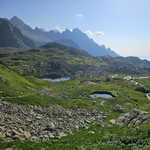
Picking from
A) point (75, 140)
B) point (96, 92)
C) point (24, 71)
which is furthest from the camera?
point (24, 71)

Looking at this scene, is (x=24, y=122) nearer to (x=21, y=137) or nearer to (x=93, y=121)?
(x=21, y=137)

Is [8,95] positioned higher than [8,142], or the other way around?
[8,95]

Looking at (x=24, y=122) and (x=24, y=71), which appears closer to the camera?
(x=24, y=122)

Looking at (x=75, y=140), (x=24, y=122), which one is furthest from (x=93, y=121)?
(x=24, y=122)

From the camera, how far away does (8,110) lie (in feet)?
87.6

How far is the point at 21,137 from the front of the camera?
1941 cm

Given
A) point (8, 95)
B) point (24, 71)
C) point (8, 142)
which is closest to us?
point (8, 142)

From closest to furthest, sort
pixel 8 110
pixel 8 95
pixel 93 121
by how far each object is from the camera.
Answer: pixel 8 110 < pixel 8 95 < pixel 93 121

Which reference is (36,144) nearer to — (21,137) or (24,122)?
(21,137)

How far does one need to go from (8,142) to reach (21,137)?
9.90 ft

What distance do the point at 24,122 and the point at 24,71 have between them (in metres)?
163

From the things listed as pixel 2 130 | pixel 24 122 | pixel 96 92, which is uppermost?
pixel 2 130

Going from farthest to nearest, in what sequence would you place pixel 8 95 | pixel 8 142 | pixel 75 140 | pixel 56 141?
1. pixel 8 95
2. pixel 75 140
3. pixel 56 141
4. pixel 8 142

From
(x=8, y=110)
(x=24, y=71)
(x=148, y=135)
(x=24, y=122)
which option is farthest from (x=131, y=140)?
(x=24, y=71)
